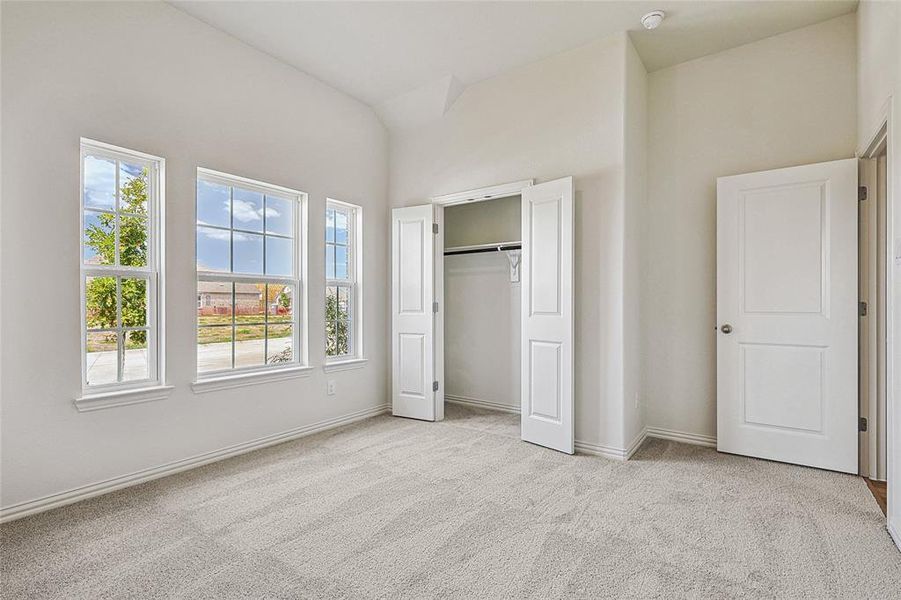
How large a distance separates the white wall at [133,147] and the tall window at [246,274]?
0.47 ft

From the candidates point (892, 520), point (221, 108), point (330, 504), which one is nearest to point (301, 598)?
point (330, 504)

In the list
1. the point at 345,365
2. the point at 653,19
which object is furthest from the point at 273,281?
the point at 653,19

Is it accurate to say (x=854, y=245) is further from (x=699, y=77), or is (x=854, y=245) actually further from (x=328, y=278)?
(x=328, y=278)

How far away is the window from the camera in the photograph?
420cm

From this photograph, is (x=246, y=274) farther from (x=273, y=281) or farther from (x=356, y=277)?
(x=356, y=277)

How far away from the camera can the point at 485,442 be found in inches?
143

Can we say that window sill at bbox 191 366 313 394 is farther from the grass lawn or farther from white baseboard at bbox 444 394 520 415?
white baseboard at bbox 444 394 520 415

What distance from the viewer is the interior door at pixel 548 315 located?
11.1 feet

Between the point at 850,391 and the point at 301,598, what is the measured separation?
344 cm

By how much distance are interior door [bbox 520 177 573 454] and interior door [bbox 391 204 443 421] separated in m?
0.99

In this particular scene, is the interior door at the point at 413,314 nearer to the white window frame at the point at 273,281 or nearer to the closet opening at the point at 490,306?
the closet opening at the point at 490,306

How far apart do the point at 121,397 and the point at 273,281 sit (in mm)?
1328

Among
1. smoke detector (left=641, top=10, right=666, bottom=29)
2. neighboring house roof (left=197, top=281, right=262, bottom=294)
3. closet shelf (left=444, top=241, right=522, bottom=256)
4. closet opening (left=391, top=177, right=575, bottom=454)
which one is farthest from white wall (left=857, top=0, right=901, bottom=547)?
neighboring house roof (left=197, top=281, right=262, bottom=294)

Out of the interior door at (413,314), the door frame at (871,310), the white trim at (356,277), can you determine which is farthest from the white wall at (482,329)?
the door frame at (871,310)
